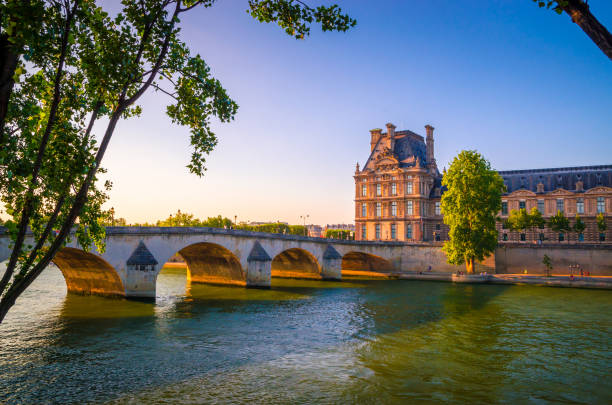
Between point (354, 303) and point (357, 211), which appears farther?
point (357, 211)

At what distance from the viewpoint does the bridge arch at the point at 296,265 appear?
57.7 metres

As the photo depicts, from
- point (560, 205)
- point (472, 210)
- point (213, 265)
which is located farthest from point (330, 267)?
point (560, 205)

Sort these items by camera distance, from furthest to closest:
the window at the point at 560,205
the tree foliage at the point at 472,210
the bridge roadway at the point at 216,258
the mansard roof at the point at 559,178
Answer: the window at the point at 560,205
the mansard roof at the point at 559,178
the tree foliage at the point at 472,210
the bridge roadway at the point at 216,258

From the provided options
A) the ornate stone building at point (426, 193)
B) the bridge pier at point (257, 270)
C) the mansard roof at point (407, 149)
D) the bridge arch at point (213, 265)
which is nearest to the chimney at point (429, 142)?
the ornate stone building at point (426, 193)

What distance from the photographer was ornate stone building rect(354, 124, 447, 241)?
81.8 meters

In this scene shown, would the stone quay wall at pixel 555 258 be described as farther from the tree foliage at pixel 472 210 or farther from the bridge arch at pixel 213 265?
the bridge arch at pixel 213 265

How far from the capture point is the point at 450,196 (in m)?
58.6

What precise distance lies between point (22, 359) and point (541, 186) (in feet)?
252

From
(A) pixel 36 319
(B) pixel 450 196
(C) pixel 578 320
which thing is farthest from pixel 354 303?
(B) pixel 450 196

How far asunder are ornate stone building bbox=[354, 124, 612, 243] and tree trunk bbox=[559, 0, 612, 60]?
7502cm

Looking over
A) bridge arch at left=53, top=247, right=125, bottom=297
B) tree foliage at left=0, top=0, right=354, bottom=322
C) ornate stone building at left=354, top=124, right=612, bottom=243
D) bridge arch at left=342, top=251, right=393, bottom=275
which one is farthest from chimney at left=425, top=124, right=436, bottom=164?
tree foliage at left=0, top=0, right=354, bottom=322

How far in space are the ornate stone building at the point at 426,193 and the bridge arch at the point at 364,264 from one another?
45.0 ft

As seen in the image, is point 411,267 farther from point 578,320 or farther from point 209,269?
point 578,320

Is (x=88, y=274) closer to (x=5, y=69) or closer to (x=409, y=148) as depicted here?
(x=5, y=69)
